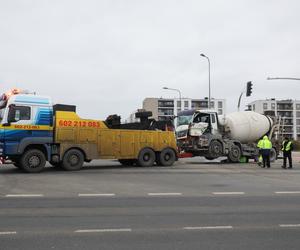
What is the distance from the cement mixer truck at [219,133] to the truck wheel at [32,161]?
966 centimetres

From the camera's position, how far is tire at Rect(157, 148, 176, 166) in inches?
890

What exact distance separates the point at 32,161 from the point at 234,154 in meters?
12.6

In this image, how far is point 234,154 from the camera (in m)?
26.1

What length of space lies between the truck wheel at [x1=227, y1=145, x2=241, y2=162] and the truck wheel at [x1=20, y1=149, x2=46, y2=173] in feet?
38.9

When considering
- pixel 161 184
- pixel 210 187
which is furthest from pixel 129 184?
pixel 210 187

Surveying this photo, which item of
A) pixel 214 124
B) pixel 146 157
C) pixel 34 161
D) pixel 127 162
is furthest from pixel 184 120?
pixel 34 161

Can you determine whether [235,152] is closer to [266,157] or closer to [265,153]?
[265,153]
